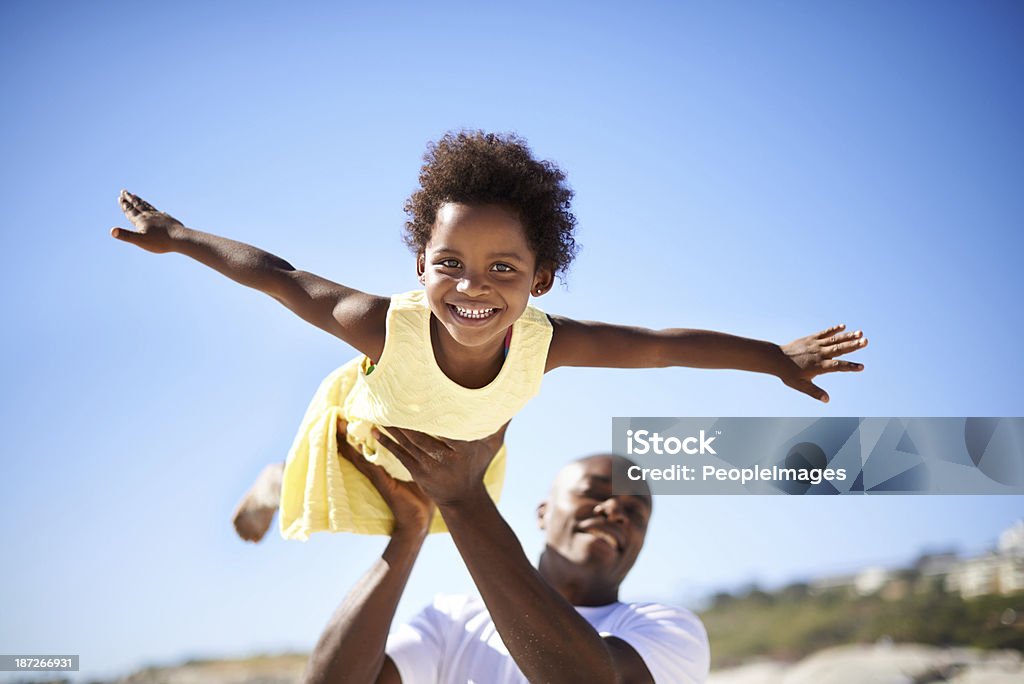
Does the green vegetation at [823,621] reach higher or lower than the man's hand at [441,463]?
lower

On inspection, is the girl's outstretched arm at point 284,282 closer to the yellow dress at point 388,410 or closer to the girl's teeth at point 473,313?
the yellow dress at point 388,410

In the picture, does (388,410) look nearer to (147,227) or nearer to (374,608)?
(374,608)

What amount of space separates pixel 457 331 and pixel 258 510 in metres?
1.77

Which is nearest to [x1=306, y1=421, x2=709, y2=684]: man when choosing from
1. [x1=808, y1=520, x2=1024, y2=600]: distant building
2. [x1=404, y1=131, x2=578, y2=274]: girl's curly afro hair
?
[x1=404, y1=131, x2=578, y2=274]: girl's curly afro hair

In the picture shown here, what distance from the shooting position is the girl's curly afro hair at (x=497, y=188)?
3422mm

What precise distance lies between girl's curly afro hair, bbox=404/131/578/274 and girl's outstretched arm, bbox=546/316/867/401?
36 centimetres

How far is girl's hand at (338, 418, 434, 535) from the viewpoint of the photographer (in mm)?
4008

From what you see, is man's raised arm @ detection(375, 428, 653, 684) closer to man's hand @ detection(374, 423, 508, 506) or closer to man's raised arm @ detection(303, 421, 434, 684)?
man's hand @ detection(374, 423, 508, 506)

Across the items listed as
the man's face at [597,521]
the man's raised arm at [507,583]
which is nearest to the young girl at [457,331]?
the man's raised arm at [507,583]

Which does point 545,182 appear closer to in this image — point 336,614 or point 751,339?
point 751,339

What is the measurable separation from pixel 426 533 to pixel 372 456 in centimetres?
48

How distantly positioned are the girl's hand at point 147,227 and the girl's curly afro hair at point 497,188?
1.04 m

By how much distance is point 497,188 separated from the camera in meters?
3.42

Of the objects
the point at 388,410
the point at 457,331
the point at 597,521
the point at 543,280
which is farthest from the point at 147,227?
the point at 597,521
